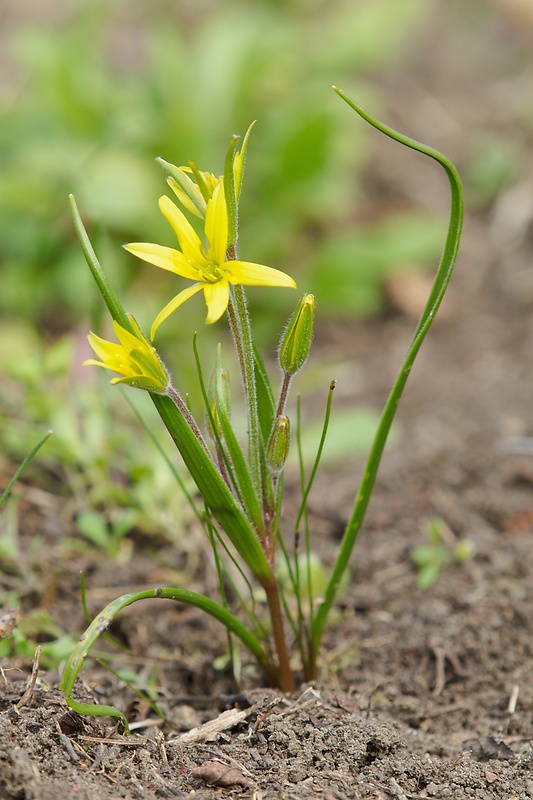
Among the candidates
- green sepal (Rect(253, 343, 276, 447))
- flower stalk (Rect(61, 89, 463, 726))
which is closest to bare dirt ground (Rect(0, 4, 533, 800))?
flower stalk (Rect(61, 89, 463, 726))

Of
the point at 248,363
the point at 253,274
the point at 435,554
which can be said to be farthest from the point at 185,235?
the point at 435,554

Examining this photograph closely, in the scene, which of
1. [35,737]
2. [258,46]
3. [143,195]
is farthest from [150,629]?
[258,46]

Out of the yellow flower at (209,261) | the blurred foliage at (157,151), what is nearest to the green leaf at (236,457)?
the yellow flower at (209,261)

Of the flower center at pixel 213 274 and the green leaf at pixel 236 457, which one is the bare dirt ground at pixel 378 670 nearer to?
the green leaf at pixel 236 457

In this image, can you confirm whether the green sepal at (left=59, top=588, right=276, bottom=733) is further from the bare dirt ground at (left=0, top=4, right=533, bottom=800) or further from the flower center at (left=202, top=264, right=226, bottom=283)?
the flower center at (left=202, top=264, right=226, bottom=283)

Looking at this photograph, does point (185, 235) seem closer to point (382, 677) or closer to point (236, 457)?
point (236, 457)

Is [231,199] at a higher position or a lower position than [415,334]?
higher
